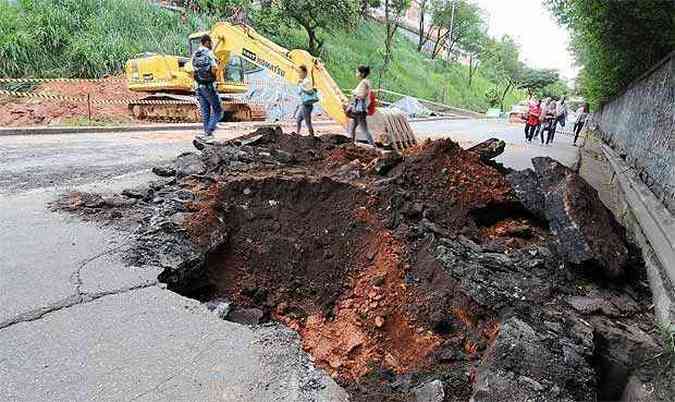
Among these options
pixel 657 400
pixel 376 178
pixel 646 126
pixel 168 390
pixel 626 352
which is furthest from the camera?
pixel 646 126

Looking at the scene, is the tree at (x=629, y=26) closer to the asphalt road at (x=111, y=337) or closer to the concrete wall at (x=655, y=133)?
the concrete wall at (x=655, y=133)

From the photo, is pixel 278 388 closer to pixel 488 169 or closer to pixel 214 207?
pixel 214 207

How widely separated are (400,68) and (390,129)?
107 feet

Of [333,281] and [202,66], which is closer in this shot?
[333,281]

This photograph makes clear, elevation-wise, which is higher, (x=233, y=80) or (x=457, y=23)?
(x=457, y=23)

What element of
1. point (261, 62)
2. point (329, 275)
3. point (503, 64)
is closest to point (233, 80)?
point (261, 62)

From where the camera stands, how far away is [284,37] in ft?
91.4

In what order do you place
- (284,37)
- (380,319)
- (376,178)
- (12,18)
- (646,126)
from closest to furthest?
1. (380,319)
2. (376,178)
3. (646,126)
4. (12,18)
5. (284,37)

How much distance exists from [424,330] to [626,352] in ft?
4.37

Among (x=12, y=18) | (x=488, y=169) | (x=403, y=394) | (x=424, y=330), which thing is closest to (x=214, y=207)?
(x=424, y=330)

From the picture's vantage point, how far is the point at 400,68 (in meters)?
40.5

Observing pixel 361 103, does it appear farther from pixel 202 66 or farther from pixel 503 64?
pixel 503 64

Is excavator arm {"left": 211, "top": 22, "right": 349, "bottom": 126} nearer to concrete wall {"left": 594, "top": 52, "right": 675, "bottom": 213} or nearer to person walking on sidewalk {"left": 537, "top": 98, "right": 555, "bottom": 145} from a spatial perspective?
concrete wall {"left": 594, "top": 52, "right": 675, "bottom": 213}

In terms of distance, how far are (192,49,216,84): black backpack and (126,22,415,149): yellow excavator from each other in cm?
198
